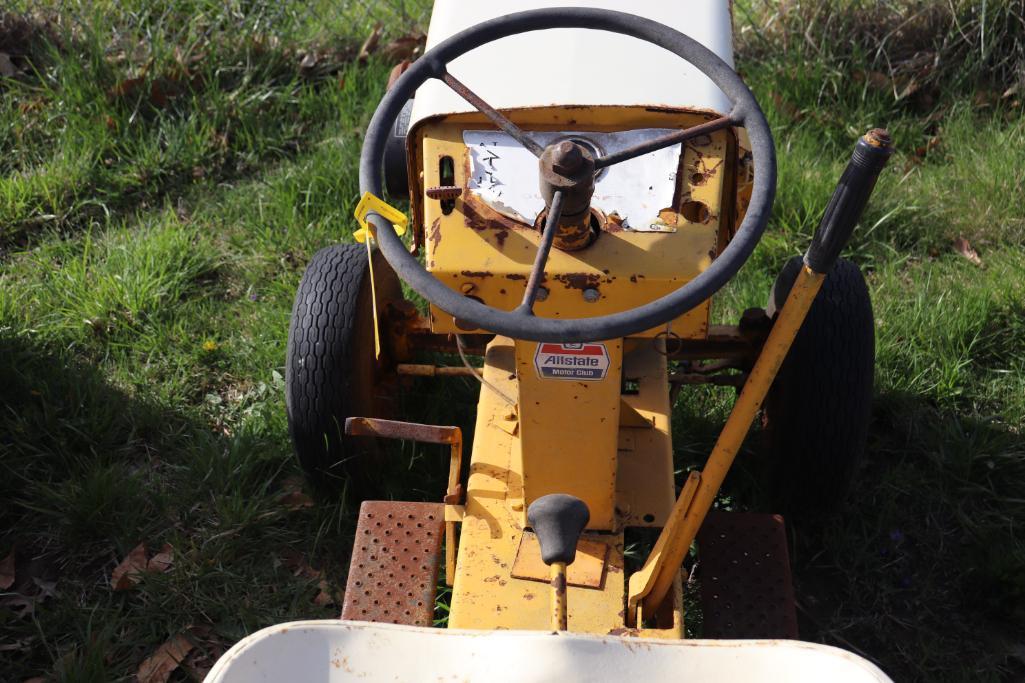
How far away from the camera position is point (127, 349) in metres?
3.25

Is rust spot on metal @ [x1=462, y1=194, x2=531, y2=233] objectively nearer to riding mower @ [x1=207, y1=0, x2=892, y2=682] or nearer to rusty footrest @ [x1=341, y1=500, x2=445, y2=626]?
riding mower @ [x1=207, y1=0, x2=892, y2=682]

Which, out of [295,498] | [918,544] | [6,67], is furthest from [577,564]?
[6,67]

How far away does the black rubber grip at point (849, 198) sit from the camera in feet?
5.47

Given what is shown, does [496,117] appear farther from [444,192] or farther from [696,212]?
[696,212]

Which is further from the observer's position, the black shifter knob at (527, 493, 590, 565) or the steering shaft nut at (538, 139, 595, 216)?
the black shifter knob at (527, 493, 590, 565)

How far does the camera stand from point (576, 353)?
6.39ft

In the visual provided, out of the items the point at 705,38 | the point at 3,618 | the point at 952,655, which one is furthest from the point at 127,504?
the point at 952,655

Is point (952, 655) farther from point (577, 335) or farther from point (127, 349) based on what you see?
point (127, 349)

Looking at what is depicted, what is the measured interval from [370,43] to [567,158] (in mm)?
2668

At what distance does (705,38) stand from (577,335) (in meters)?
1.01

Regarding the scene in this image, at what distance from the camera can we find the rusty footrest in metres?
2.28

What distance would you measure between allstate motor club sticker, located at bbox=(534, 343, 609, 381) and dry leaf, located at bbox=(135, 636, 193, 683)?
1.20 m

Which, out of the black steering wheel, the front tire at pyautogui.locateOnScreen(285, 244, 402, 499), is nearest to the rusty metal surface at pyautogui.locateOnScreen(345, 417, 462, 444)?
the front tire at pyautogui.locateOnScreen(285, 244, 402, 499)

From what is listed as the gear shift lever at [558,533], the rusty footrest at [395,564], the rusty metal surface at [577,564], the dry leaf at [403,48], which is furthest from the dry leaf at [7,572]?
the dry leaf at [403,48]
